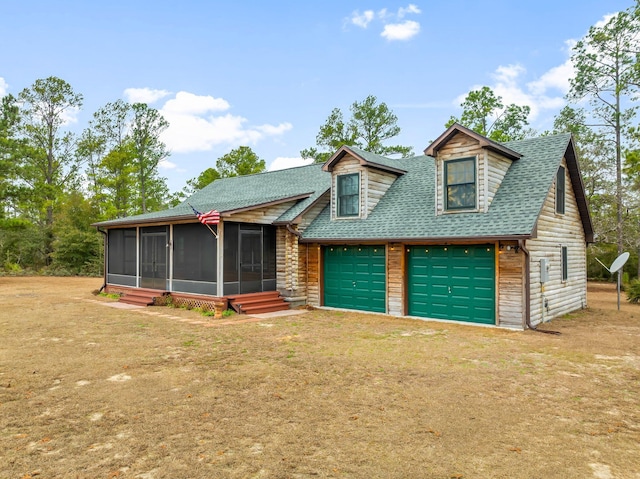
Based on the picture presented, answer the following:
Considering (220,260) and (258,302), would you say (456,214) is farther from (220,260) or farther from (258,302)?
(220,260)

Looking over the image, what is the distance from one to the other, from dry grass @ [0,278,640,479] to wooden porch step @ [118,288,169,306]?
4622 mm

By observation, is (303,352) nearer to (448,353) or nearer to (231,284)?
(448,353)

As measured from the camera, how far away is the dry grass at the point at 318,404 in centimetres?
362

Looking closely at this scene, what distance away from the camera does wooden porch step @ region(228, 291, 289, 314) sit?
12.7 meters

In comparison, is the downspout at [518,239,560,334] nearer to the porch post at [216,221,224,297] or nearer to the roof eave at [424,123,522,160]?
the roof eave at [424,123,522,160]

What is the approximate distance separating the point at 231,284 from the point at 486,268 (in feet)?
25.3

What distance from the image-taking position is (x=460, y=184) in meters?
11.7

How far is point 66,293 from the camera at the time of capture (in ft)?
59.8

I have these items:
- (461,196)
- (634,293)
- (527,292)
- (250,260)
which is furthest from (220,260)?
(634,293)

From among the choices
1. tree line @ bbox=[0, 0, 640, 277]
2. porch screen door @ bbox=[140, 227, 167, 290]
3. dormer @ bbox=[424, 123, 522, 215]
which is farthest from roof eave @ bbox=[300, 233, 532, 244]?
tree line @ bbox=[0, 0, 640, 277]

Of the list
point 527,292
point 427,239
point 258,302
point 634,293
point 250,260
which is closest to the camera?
point 527,292

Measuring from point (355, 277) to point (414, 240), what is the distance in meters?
2.65

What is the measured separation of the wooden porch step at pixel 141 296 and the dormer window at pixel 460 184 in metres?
10.2

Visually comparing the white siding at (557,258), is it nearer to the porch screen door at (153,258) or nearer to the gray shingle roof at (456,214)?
the gray shingle roof at (456,214)
